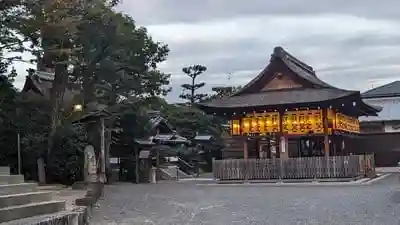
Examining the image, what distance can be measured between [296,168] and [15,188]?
1709 centimetres

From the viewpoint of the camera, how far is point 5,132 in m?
24.4

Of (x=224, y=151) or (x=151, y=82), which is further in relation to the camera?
(x=224, y=151)

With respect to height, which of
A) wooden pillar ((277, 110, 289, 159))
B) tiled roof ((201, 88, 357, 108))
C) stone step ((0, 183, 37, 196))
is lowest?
stone step ((0, 183, 37, 196))

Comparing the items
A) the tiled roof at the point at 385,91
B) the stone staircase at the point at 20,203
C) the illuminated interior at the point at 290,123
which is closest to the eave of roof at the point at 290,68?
the illuminated interior at the point at 290,123

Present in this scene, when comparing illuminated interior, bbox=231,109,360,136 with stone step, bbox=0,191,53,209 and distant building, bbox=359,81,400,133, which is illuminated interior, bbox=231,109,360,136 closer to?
distant building, bbox=359,81,400,133

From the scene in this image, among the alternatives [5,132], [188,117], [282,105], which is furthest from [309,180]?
[188,117]

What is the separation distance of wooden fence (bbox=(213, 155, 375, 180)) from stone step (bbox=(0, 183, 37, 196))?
16350 millimetres

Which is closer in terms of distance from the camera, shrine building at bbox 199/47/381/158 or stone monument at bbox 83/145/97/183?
stone monument at bbox 83/145/97/183

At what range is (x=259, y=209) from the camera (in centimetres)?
1355

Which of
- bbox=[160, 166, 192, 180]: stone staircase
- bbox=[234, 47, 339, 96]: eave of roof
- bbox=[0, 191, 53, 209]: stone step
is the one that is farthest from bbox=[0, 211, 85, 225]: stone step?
bbox=[160, 166, 192, 180]: stone staircase

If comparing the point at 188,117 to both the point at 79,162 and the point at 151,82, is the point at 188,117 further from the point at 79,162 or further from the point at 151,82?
the point at 79,162

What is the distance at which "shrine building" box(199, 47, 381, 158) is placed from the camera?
2473 centimetres

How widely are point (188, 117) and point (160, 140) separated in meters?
10.0

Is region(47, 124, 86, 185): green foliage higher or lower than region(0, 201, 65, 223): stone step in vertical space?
higher
